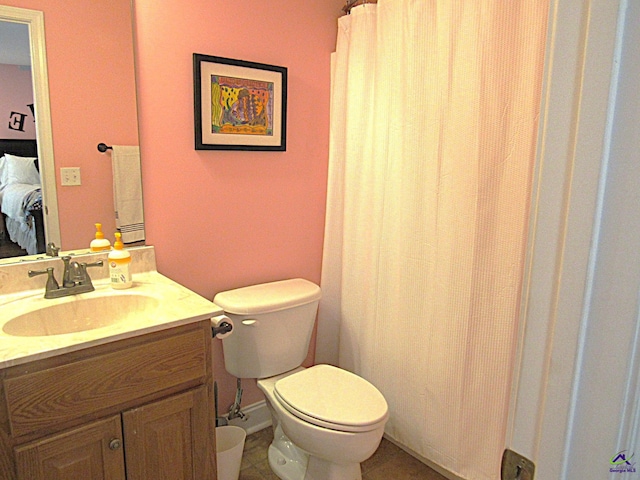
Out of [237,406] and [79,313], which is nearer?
[79,313]

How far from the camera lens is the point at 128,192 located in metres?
1.71

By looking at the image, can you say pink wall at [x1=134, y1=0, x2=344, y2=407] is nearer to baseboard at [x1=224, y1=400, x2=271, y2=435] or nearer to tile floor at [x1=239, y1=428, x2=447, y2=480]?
baseboard at [x1=224, y1=400, x2=271, y2=435]

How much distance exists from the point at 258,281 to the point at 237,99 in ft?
2.68

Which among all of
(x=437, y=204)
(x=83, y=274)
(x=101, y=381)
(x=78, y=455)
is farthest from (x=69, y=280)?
(x=437, y=204)

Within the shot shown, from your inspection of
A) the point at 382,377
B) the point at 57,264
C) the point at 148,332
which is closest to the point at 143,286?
the point at 57,264

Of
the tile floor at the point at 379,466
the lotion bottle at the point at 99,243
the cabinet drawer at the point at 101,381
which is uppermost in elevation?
the lotion bottle at the point at 99,243

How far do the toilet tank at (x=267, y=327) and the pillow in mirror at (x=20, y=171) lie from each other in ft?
2.60

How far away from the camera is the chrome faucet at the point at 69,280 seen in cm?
151

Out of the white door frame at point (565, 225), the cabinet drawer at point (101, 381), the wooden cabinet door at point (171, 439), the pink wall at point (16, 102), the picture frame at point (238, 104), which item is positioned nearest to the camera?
the white door frame at point (565, 225)

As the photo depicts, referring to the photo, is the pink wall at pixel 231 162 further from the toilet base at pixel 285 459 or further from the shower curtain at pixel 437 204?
the toilet base at pixel 285 459

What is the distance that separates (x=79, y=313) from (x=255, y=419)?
1081 millimetres

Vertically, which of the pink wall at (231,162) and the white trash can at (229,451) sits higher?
the pink wall at (231,162)

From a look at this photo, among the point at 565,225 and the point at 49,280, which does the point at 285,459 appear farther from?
the point at 565,225

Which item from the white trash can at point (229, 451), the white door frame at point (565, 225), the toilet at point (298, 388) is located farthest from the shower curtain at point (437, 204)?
the white door frame at point (565, 225)
